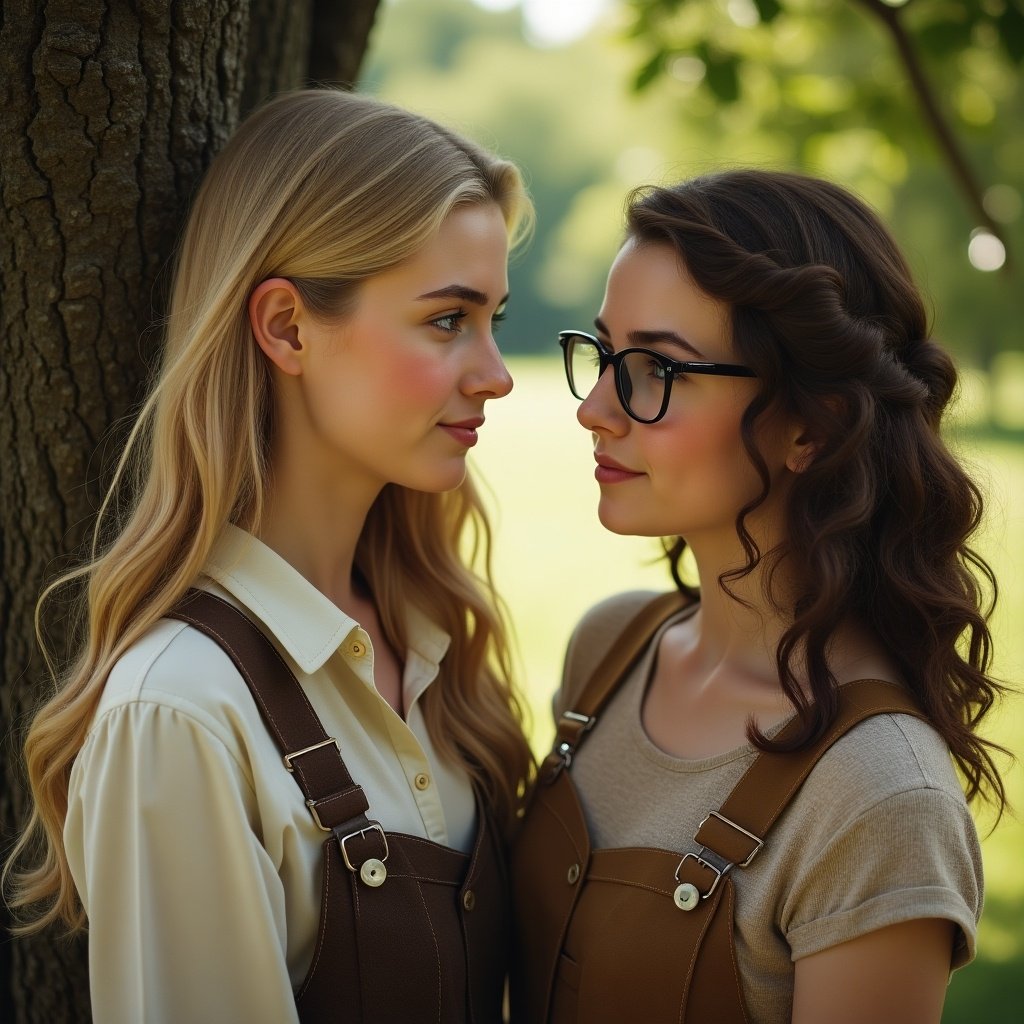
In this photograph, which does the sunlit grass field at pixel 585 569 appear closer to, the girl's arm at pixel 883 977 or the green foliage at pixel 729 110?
the girl's arm at pixel 883 977

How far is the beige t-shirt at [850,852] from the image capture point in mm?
2051

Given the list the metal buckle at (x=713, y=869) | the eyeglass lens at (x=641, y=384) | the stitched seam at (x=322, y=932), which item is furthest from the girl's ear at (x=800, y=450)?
the stitched seam at (x=322, y=932)

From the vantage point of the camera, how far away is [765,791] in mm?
2238

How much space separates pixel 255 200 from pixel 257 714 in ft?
3.44

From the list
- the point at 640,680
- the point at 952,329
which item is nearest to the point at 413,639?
the point at 640,680

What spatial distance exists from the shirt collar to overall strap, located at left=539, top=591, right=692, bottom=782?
0.66 metres

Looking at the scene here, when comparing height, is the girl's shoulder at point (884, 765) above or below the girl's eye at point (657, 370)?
below

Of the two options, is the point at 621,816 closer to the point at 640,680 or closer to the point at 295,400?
the point at 640,680

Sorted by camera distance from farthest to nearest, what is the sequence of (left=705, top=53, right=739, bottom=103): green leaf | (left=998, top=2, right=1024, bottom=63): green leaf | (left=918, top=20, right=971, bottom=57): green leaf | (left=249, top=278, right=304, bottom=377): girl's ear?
(left=705, top=53, right=739, bottom=103): green leaf → (left=918, top=20, right=971, bottom=57): green leaf → (left=998, top=2, right=1024, bottom=63): green leaf → (left=249, top=278, right=304, bottom=377): girl's ear

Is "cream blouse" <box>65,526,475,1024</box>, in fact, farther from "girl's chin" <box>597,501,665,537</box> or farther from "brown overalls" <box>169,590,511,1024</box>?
"girl's chin" <box>597,501,665,537</box>

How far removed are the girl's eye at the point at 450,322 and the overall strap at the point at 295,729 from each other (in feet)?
2.48

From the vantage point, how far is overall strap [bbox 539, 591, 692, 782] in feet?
9.18

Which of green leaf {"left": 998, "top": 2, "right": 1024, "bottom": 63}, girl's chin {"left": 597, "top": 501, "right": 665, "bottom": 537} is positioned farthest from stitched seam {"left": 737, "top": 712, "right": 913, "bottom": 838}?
green leaf {"left": 998, "top": 2, "right": 1024, "bottom": 63}

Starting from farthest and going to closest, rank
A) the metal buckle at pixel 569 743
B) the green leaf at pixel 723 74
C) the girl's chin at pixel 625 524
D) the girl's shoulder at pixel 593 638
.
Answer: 1. the green leaf at pixel 723 74
2. the girl's shoulder at pixel 593 638
3. the metal buckle at pixel 569 743
4. the girl's chin at pixel 625 524
